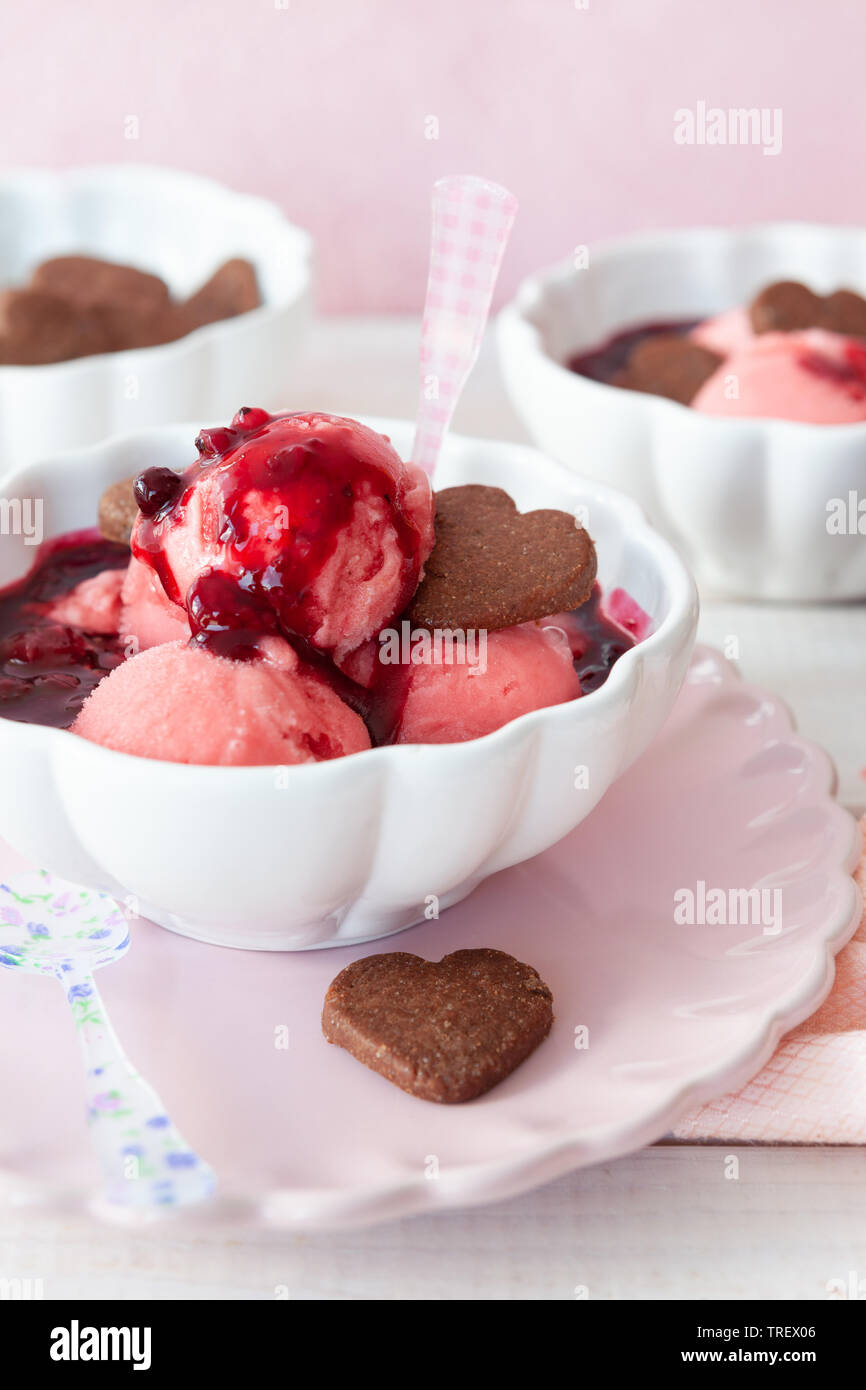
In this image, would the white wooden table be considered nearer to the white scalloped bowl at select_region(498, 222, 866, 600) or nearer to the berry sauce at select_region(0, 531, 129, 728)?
the berry sauce at select_region(0, 531, 129, 728)

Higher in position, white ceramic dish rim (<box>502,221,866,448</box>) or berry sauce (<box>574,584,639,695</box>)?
white ceramic dish rim (<box>502,221,866,448</box>)

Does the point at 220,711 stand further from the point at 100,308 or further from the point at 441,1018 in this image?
the point at 100,308

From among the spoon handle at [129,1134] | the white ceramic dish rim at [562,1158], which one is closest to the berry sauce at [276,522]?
the spoon handle at [129,1134]

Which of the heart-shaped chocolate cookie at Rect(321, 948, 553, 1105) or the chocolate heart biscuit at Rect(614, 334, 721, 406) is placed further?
the chocolate heart biscuit at Rect(614, 334, 721, 406)

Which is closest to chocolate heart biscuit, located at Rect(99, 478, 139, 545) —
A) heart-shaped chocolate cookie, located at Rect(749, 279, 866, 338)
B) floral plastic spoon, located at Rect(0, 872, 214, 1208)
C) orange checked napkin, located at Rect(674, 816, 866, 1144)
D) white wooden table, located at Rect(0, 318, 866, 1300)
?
floral plastic spoon, located at Rect(0, 872, 214, 1208)

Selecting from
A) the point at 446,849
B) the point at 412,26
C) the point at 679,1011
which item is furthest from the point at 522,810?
the point at 412,26

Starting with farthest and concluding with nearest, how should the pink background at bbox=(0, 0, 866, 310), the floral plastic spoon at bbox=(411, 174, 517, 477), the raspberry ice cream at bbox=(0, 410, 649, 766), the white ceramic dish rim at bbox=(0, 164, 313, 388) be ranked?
the pink background at bbox=(0, 0, 866, 310) → the white ceramic dish rim at bbox=(0, 164, 313, 388) → the floral plastic spoon at bbox=(411, 174, 517, 477) → the raspberry ice cream at bbox=(0, 410, 649, 766)

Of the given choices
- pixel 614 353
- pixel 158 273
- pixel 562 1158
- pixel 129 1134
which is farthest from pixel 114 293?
pixel 562 1158
